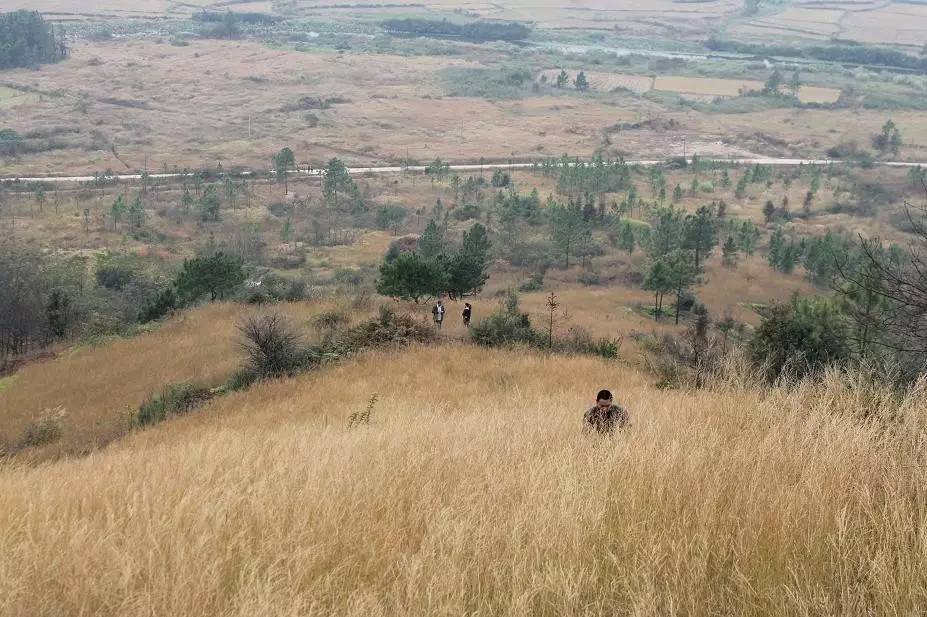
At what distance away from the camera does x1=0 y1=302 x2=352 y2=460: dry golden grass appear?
59.9 ft

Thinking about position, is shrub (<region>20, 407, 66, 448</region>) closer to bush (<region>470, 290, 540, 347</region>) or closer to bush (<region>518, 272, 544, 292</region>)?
bush (<region>470, 290, 540, 347</region>)

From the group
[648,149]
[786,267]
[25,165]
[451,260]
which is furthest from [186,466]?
[648,149]

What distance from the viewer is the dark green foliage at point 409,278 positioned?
3102cm

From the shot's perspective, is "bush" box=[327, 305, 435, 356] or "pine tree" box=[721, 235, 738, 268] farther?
"pine tree" box=[721, 235, 738, 268]

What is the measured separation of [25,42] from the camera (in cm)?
14825

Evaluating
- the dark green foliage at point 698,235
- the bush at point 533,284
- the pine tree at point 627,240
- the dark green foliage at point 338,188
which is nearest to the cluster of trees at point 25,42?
the dark green foliage at point 338,188

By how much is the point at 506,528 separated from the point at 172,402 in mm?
16868

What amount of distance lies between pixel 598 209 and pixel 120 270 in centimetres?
5008

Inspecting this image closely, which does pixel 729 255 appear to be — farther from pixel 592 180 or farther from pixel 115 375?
pixel 115 375

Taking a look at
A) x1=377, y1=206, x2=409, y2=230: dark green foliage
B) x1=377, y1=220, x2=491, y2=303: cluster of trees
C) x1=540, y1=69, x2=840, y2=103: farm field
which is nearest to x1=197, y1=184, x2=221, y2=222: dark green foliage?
x1=377, y1=206, x2=409, y2=230: dark green foliage

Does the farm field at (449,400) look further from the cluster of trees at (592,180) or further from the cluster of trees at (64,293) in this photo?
the cluster of trees at (592,180)

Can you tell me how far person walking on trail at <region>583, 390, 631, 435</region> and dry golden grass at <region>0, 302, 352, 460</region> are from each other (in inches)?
445

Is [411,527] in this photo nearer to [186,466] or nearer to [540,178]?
A: [186,466]

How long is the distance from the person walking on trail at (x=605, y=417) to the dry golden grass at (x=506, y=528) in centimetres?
76
